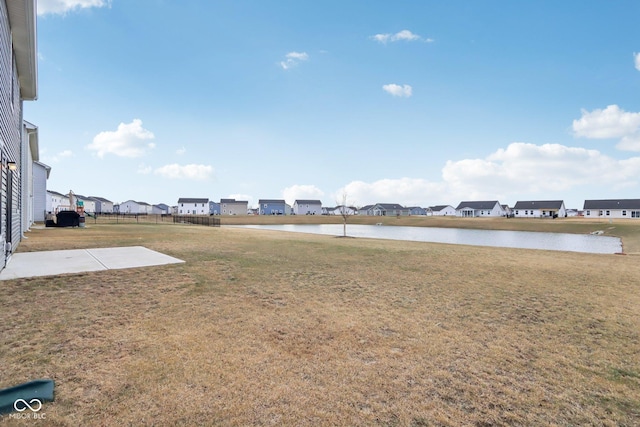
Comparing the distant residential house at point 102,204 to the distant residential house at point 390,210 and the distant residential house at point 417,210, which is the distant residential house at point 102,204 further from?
the distant residential house at point 417,210

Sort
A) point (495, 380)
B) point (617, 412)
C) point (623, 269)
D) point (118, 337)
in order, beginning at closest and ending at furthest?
point (617, 412) → point (495, 380) → point (118, 337) → point (623, 269)

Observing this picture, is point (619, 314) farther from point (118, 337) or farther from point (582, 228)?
point (582, 228)

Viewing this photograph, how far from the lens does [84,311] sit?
507 cm

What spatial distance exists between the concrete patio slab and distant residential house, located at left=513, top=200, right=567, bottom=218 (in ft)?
302

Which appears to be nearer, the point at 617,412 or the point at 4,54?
the point at 617,412

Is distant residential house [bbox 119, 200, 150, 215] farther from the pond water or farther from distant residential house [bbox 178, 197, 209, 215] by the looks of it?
the pond water

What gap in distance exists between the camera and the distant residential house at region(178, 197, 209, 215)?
341ft

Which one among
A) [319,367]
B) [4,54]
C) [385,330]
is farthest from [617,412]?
[4,54]

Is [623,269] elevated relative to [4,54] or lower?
lower

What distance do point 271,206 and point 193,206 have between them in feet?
87.1

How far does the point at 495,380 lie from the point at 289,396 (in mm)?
2275

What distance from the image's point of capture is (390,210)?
367 feet

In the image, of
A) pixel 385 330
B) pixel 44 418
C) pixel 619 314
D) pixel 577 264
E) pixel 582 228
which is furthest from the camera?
pixel 582 228

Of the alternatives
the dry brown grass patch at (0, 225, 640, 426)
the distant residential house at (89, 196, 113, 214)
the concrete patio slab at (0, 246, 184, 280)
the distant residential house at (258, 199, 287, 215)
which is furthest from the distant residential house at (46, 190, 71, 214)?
the dry brown grass patch at (0, 225, 640, 426)
